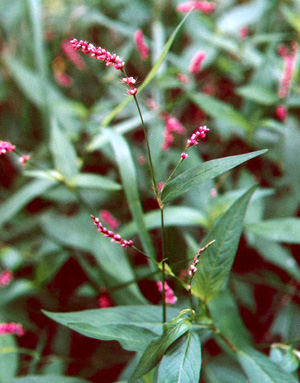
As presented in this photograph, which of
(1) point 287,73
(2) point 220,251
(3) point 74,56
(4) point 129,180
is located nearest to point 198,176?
(2) point 220,251

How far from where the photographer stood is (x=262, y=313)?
989 mm

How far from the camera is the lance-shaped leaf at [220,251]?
583mm

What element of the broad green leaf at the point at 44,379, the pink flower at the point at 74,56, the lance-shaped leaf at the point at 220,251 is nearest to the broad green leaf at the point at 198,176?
the lance-shaped leaf at the point at 220,251

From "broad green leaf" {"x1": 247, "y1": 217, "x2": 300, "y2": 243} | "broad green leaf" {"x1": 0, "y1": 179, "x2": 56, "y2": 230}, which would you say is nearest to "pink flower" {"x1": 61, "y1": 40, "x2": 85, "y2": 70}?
"broad green leaf" {"x1": 0, "y1": 179, "x2": 56, "y2": 230}

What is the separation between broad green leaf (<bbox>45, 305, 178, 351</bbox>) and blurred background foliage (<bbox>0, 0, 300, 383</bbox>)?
0.31ft

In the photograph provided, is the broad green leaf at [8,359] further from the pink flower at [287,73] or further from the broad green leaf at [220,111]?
the pink flower at [287,73]

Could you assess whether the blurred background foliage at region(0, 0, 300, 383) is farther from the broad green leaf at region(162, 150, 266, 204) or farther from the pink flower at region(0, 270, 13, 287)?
the broad green leaf at region(162, 150, 266, 204)

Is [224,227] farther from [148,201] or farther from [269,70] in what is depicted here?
[269,70]

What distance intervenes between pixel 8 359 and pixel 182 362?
460 mm

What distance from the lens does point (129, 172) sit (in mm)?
767

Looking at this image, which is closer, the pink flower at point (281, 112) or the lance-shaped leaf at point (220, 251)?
the lance-shaped leaf at point (220, 251)

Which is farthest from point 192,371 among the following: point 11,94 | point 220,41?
point 11,94

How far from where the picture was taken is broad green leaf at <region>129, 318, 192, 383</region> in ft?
1.63

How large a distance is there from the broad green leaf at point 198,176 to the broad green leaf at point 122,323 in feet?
0.59
